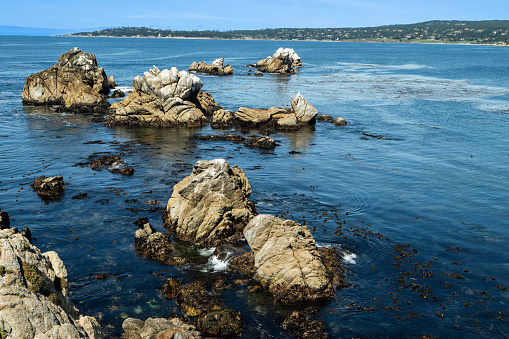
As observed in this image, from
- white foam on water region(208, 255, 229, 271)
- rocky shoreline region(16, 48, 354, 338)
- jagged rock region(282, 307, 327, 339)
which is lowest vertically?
white foam on water region(208, 255, 229, 271)

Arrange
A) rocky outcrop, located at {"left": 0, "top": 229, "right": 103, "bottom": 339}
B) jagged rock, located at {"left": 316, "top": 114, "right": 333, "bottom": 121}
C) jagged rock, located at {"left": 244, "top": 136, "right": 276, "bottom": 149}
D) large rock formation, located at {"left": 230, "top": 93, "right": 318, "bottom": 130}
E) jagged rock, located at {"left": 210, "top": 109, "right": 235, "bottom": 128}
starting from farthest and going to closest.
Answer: jagged rock, located at {"left": 316, "top": 114, "right": 333, "bottom": 121}
jagged rock, located at {"left": 210, "top": 109, "right": 235, "bottom": 128}
large rock formation, located at {"left": 230, "top": 93, "right": 318, "bottom": 130}
jagged rock, located at {"left": 244, "top": 136, "right": 276, "bottom": 149}
rocky outcrop, located at {"left": 0, "top": 229, "right": 103, "bottom": 339}

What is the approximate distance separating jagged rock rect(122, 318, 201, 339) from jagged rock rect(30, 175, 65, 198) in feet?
78.2

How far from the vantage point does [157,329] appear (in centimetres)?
2031

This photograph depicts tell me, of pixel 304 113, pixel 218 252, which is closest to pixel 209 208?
pixel 218 252

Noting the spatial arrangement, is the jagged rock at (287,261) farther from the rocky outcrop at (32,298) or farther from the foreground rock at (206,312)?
the rocky outcrop at (32,298)

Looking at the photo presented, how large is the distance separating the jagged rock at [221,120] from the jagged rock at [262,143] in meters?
11.4

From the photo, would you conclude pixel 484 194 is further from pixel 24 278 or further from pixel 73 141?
pixel 73 141

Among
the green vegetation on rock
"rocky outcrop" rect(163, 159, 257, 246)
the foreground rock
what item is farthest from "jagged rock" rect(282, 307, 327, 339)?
the green vegetation on rock

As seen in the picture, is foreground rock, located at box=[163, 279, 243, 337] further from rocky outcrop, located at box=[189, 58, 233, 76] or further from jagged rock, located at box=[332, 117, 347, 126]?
rocky outcrop, located at box=[189, 58, 233, 76]

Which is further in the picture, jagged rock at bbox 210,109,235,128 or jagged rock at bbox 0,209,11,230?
jagged rock at bbox 210,109,235,128

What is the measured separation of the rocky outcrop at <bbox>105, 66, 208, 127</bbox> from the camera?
73.6 metres

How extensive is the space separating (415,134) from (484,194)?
27168mm

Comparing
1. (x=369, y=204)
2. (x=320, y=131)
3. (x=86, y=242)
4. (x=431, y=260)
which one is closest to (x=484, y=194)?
(x=369, y=204)

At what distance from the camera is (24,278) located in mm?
15172
